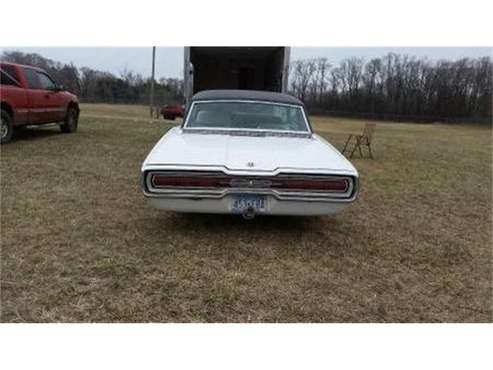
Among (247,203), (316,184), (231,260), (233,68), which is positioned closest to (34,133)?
(233,68)

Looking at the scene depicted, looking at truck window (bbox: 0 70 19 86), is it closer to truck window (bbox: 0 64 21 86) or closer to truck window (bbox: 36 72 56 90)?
truck window (bbox: 0 64 21 86)

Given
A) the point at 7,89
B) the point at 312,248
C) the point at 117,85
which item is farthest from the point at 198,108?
the point at 117,85

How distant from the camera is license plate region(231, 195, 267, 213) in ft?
12.3

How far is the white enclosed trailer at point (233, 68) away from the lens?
1089 cm

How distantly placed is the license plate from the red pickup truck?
6.55m

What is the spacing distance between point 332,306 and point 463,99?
4891cm

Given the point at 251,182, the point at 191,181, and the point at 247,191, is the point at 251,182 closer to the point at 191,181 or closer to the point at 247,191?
the point at 247,191

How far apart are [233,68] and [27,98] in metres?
5.78

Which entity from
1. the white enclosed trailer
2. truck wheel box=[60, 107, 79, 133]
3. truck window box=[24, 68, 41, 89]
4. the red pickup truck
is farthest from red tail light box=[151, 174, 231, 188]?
truck wheel box=[60, 107, 79, 133]

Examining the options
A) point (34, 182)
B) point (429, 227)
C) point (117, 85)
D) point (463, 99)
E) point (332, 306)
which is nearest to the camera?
point (332, 306)

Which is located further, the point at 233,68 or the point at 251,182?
the point at 233,68

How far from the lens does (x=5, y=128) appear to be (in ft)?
28.6

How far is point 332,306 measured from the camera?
9.79ft

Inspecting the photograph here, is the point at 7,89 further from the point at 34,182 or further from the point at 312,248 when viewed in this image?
the point at 312,248
